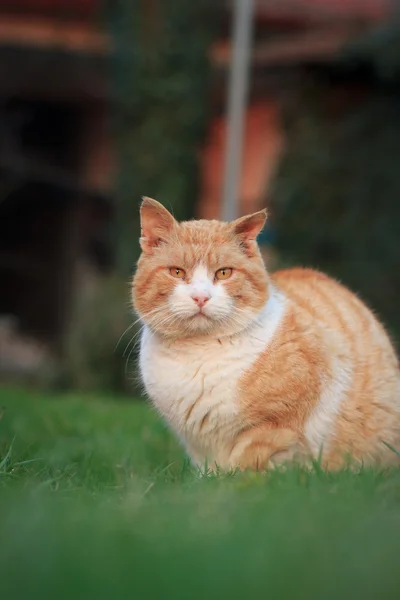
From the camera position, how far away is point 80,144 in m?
11.7

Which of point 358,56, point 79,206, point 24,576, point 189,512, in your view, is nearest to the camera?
point 24,576

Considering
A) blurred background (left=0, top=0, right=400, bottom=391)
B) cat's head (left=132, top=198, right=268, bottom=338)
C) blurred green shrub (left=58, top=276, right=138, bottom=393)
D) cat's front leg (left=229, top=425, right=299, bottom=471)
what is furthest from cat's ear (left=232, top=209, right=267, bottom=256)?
blurred green shrub (left=58, top=276, right=138, bottom=393)

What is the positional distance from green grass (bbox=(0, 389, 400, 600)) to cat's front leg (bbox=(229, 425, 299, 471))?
0.23 meters

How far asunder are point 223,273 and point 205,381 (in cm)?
49

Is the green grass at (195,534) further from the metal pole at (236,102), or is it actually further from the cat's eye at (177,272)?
the metal pole at (236,102)

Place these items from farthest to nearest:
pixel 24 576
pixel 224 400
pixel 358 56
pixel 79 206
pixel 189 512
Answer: pixel 79 206 → pixel 358 56 → pixel 224 400 → pixel 189 512 → pixel 24 576

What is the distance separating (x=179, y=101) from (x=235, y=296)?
6.54 m

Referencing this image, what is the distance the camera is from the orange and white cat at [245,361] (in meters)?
3.79

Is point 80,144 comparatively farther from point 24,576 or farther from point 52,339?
point 24,576

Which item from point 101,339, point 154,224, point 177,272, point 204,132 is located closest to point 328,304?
point 177,272

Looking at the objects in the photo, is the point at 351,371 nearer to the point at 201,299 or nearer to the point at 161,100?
the point at 201,299

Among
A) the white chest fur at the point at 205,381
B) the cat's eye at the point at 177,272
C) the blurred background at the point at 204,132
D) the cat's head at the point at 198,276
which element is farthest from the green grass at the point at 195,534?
the blurred background at the point at 204,132

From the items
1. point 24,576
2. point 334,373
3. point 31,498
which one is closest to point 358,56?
point 334,373

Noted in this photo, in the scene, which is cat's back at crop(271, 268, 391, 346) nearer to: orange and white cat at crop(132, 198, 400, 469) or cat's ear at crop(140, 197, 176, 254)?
orange and white cat at crop(132, 198, 400, 469)
